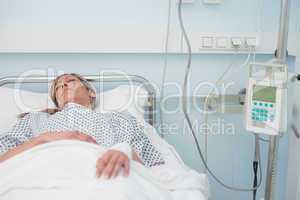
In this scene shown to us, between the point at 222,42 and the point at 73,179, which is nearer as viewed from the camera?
the point at 73,179

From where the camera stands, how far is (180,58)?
2.08m

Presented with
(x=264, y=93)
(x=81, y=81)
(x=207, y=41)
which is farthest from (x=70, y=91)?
(x=264, y=93)

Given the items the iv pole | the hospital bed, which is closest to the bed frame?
the hospital bed

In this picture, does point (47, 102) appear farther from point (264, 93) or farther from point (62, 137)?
point (264, 93)

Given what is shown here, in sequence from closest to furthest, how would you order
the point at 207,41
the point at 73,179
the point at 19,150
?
the point at 73,179 < the point at 19,150 < the point at 207,41

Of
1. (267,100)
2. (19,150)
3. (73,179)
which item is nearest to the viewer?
(73,179)

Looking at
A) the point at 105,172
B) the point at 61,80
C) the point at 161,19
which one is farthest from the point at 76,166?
the point at 161,19

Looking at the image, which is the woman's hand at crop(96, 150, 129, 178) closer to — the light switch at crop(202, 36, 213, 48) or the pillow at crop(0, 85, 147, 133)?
the pillow at crop(0, 85, 147, 133)

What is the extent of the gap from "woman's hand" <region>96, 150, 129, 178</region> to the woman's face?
603 millimetres

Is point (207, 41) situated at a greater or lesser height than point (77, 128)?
greater

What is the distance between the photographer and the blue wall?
1951mm

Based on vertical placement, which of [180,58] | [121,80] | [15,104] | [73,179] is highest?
[180,58]

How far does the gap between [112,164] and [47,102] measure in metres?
0.81

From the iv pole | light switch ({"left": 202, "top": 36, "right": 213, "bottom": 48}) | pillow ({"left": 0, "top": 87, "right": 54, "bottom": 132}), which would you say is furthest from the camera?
light switch ({"left": 202, "top": 36, "right": 213, "bottom": 48})
